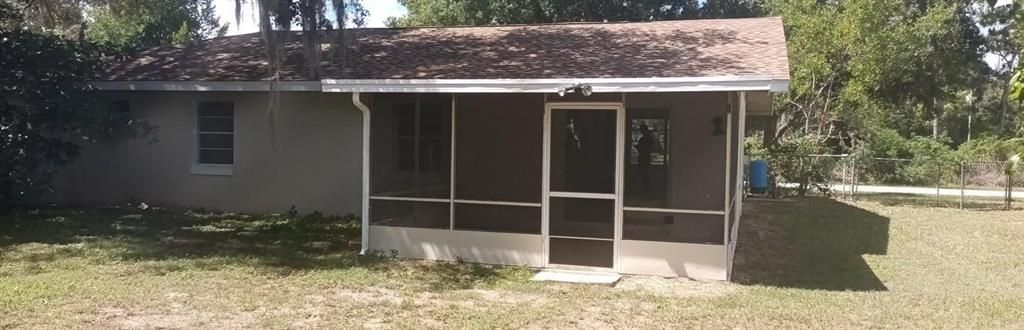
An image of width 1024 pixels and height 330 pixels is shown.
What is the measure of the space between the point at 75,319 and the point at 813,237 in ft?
30.9

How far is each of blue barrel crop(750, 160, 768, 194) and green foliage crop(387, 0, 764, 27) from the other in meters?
9.37

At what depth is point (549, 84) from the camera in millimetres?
8062

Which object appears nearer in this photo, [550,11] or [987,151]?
[550,11]

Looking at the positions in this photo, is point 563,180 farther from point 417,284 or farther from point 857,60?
point 857,60

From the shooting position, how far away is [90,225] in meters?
11.2

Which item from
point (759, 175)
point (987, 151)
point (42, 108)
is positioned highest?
point (42, 108)

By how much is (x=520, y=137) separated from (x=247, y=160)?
5346mm

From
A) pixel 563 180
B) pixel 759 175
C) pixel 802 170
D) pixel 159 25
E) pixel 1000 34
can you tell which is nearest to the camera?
pixel 563 180

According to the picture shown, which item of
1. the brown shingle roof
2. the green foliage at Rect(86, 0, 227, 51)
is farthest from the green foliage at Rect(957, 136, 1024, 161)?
the green foliage at Rect(86, 0, 227, 51)

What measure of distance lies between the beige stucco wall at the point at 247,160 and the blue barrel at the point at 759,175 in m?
8.75

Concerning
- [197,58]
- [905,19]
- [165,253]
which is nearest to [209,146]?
[197,58]

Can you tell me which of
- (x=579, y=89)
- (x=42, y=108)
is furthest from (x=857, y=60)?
(x=42, y=108)

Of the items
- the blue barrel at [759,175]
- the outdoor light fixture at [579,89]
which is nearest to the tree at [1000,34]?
the blue barrel at [759,175]

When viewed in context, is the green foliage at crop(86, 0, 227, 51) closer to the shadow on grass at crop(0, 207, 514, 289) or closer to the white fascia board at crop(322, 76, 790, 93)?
the shadow on grass at crop(0, 207, 514, 289)
